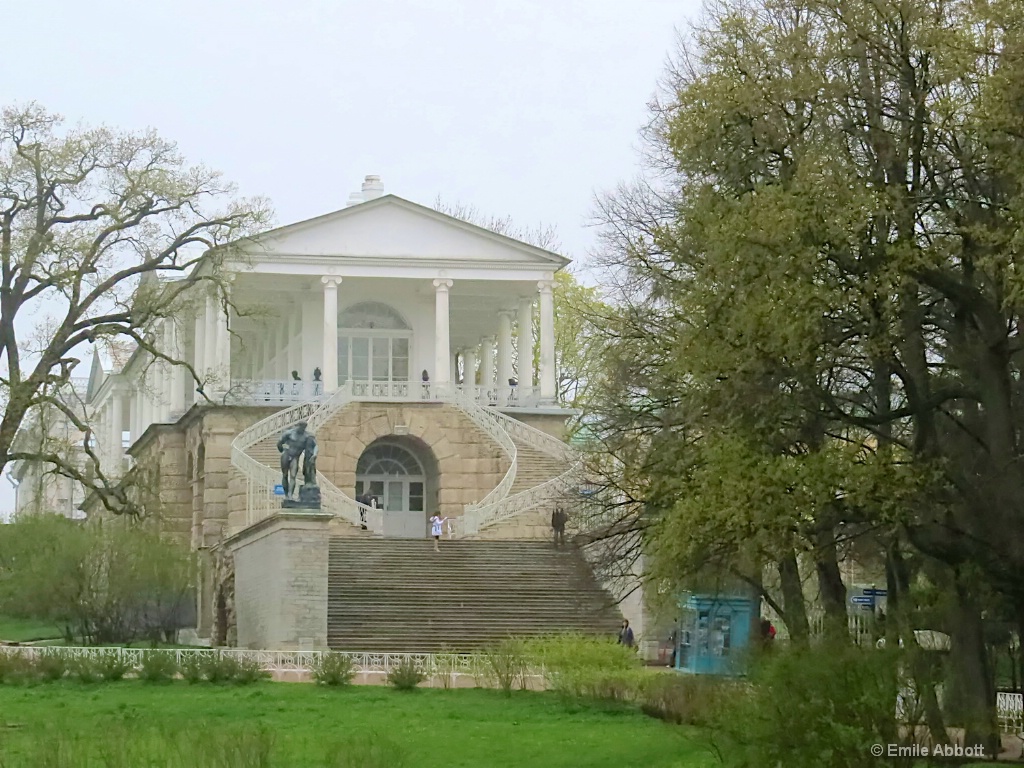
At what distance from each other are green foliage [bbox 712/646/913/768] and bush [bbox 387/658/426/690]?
13523mm

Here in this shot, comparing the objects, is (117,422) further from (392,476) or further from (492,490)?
(492,490)

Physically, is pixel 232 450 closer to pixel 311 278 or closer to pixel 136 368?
pixel 311 278

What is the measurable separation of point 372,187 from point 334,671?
98.7ft

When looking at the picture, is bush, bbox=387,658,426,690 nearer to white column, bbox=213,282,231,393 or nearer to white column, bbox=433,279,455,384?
white column, bbox=213,282,231,393

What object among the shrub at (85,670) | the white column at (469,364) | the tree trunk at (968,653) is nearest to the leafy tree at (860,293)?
the tree trunk at (968,653)

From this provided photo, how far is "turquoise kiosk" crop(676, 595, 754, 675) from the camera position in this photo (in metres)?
35.1

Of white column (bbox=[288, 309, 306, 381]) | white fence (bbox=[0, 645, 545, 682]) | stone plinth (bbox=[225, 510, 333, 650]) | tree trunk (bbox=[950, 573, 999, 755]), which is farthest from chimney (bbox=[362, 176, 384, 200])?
tree trunk (bbox=[950, 573, 999, 755])

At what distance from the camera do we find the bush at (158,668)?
29.9 m

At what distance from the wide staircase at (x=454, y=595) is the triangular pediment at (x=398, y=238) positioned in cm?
1137

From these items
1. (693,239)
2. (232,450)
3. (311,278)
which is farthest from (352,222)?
(693,239)

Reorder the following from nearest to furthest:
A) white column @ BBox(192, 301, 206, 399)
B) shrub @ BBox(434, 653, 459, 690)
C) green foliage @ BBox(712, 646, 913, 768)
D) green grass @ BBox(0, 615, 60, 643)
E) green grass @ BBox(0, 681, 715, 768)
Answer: green foliage @ BBox(712, 646, 913, 768), green grass @ BBox(0, 681, 715, 768), shrub @ BBox(434, 653, 459, 690), green grass @ BBox(0, 615, 60, 643), white column @ BBox(192, 301, 206, 399)

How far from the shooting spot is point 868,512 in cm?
2114

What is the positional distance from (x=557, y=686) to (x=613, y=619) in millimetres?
9631

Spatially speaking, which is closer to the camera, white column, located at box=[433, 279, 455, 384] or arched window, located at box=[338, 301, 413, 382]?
white column, located at box=[433, 279, 455, 384]
